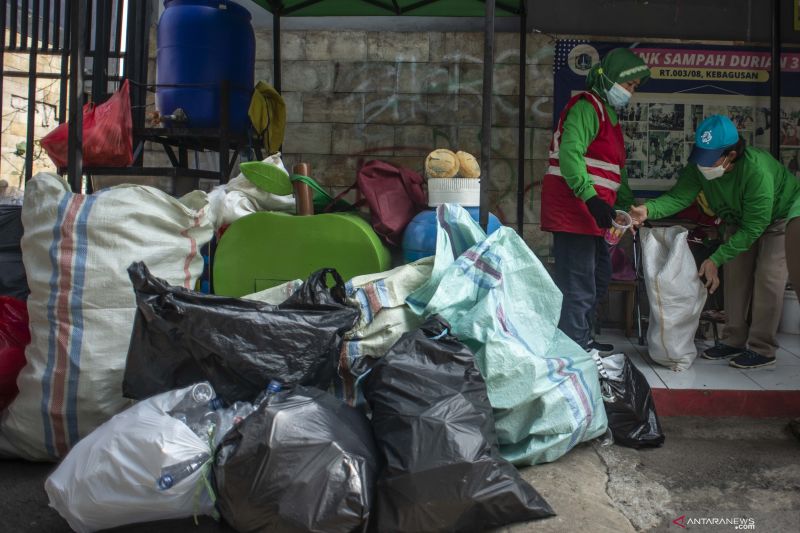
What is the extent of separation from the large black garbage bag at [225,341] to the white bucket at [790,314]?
3.79 m

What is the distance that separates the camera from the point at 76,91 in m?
3.71

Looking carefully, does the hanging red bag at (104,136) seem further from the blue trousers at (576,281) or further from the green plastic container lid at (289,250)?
the blue trousers at (576,281)

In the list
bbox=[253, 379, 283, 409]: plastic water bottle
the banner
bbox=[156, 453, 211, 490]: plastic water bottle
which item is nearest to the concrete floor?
bbox=[156, 453, 211, 490]: plastic water bottle

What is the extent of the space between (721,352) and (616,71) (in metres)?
1.89

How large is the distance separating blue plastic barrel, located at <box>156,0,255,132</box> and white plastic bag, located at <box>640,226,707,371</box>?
2787mm

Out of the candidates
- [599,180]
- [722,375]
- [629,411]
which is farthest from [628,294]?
[629,411]

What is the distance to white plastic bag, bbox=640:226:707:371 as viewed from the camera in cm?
429

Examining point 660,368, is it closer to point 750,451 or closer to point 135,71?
point 750,451

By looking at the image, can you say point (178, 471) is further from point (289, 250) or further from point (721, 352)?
point (721, 352)

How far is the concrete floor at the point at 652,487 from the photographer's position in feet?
8.70

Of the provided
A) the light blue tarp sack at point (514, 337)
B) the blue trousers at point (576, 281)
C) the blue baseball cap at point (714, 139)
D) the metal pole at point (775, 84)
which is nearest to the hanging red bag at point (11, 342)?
the light blue tarp sack at point (514, 337)

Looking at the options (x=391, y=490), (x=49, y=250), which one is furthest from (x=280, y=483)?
(x=49, y=250)

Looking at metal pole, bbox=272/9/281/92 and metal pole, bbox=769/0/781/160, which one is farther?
metal pole, bbox=272/9/281/92

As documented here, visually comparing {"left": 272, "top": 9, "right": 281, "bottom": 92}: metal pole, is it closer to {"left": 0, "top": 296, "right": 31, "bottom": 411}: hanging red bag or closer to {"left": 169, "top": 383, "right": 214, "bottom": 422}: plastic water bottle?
{"left": 0, "top": 296, "right": 31, "bottom": 411}: hanging red bag
